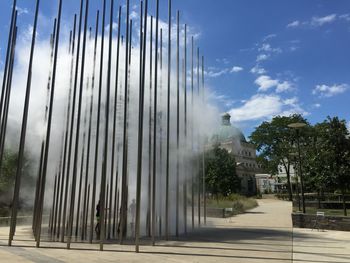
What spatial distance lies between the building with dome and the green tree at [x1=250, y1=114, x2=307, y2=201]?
2425 centimetres

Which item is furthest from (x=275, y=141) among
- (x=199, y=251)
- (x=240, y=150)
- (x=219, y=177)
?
(x=199, y=251)

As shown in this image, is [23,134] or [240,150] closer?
[23,134]

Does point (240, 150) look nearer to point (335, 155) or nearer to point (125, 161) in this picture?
point (335, 155)

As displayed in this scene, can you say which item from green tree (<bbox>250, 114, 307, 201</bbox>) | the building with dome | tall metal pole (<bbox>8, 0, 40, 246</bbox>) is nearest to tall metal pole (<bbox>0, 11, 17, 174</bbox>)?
tall metal pole (<bbox>8, 0, 40, 246</bbox>)

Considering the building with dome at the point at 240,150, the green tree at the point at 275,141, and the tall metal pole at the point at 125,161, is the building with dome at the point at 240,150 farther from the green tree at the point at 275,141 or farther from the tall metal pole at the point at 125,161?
the tall metal pole at the point at 125,161

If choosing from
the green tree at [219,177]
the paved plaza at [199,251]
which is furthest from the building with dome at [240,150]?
the paved plaza at [199,251]

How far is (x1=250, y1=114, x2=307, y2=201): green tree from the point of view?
2040 inches

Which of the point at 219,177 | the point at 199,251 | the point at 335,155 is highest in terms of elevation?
the point at 335,155

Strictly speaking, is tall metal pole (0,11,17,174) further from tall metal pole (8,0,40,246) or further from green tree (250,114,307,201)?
green tree (250,114,307,201)

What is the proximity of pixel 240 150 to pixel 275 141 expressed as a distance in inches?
1359

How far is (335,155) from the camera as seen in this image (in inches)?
947

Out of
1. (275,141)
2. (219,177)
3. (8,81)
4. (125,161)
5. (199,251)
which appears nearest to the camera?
(199,251)

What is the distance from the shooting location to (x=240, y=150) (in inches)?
3455

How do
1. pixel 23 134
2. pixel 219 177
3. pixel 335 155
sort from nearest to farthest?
pixel 23 134, pixel 335 155, pixel 219 177
